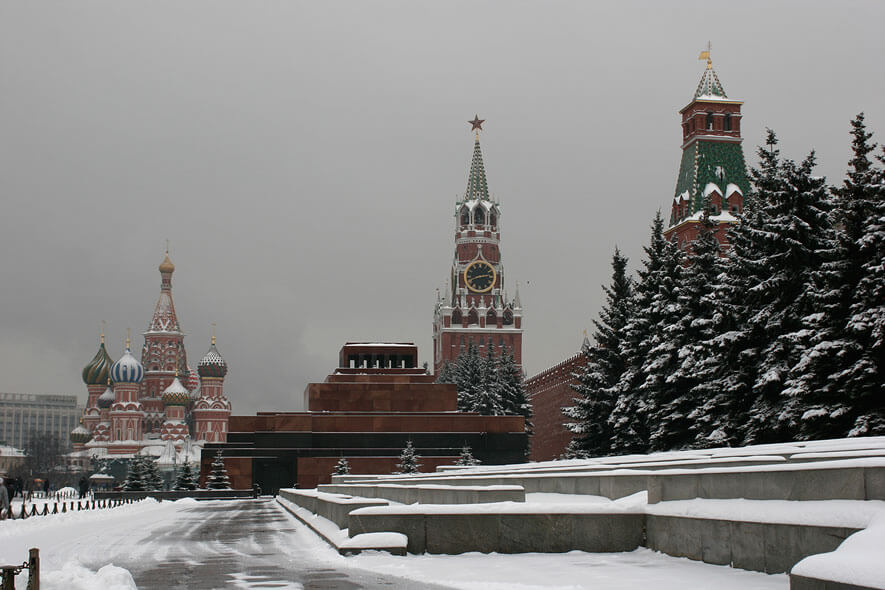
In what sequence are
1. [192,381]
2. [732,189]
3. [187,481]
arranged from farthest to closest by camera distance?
[192,381], [732,189], [187,481]

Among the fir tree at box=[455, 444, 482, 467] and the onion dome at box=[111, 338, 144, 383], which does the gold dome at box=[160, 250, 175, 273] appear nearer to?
the onion dome at box=[111, 338, 144, 383]

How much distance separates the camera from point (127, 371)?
15812cm

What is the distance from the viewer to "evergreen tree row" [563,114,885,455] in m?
24.8

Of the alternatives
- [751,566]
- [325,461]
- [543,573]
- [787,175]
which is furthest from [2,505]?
[325,461]

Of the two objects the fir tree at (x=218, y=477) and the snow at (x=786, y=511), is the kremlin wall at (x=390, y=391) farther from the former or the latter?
the snow at (x=786, y=511)

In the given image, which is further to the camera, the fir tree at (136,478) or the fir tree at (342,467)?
the fir tree at (136,478)

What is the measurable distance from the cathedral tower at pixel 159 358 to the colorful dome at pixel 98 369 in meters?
5.89

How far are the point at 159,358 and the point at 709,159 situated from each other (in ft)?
360

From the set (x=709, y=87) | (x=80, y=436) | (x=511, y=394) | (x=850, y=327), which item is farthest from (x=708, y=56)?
(x=80, y=436)

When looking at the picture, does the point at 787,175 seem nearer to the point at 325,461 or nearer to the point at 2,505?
the point at 2,505

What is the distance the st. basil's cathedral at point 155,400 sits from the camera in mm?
154500

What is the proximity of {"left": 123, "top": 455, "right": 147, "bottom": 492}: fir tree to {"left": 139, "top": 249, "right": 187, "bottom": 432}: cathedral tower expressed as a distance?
4390 inches

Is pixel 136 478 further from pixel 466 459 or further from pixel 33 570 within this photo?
pixel 33 570

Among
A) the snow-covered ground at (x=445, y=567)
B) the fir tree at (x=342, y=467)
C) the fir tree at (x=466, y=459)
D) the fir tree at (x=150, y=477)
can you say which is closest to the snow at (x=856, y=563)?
the snow-covered ground at (x=445, y=567)
